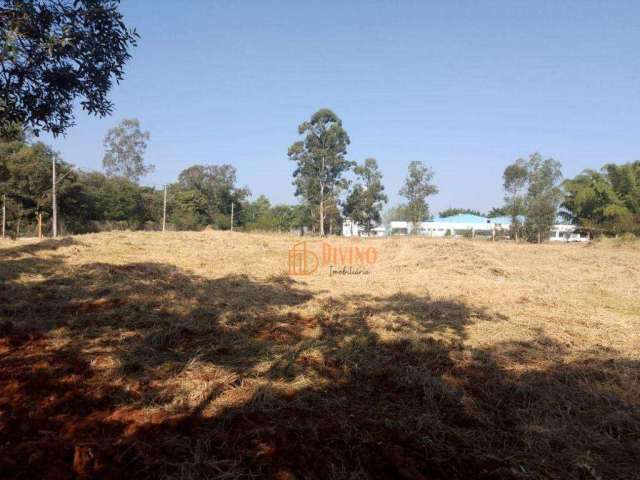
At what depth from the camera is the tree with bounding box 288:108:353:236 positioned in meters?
27.7

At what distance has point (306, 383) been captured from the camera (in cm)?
256

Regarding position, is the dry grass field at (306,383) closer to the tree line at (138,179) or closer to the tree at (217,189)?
the tree line at (138,179)

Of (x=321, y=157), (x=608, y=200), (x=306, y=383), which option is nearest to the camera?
(x=306, y=383)

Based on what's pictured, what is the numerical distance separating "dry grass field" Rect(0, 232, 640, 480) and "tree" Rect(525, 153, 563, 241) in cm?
2255

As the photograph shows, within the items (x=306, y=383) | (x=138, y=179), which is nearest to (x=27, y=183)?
(x=138, y=179)

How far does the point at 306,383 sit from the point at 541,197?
94.3 ft

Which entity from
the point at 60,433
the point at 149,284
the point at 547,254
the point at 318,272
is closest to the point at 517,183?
the point at 547,254

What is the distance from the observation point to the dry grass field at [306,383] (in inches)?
69.1

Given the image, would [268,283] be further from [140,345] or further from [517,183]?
[517,183]

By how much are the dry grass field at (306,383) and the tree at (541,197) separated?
74.0 ft

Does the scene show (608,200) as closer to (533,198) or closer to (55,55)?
(533,198)

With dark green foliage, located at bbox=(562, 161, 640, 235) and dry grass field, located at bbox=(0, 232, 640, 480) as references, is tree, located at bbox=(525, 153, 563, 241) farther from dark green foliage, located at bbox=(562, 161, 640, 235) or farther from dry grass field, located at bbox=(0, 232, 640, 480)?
dry grass field, located at bbox=(0, 232, 640, 480)

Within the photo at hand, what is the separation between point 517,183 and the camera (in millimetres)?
26672

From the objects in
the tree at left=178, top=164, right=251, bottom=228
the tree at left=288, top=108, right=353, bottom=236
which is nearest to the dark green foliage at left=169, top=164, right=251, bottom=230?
A: the tree at left=178, top=164, right=251, bottom=228
